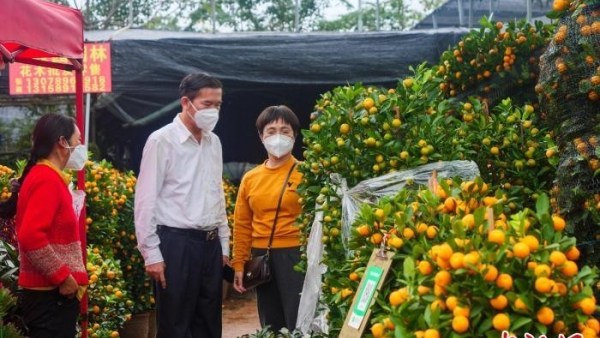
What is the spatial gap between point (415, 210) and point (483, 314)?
61 centimetres

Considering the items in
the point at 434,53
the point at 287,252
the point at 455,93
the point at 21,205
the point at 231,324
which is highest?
the point at 434,53

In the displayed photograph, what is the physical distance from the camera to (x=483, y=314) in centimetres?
207

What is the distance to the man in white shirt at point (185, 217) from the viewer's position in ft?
13.3

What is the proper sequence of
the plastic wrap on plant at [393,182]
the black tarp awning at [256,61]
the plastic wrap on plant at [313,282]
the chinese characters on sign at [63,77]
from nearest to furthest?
the plastic wrap on plant at [393,182] < the plastic wrap on plant at [313,282] < the chinese characters on sign at [63,77] < the black tarp awning at [256,61]

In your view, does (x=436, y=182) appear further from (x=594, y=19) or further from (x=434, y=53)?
(x=434, y=53)

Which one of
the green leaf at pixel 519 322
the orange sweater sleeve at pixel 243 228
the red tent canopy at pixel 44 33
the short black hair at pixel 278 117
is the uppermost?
the red tent canopy at pixel 44 33

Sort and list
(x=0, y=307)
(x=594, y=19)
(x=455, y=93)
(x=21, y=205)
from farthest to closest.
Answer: (x=455, y=93)
(x=21, y=205)
(x=594, y=19)
(x=0, y=307)

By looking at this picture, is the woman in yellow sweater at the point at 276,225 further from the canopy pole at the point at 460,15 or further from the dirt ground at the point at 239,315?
the canopy pole at the point at 460,15

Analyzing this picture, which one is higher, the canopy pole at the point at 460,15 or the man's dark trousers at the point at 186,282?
the canopy pole at the point at 460,15

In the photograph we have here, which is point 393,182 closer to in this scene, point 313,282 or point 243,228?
point 313,282

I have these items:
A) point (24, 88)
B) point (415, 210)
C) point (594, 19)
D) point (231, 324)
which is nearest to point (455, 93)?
point (594, 19)

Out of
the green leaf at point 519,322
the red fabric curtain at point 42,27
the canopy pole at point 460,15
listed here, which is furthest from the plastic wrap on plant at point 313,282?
the canopy pole at point 460,15

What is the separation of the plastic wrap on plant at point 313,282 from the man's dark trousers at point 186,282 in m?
0.57

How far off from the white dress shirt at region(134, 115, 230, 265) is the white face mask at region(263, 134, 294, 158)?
0.37 metres
